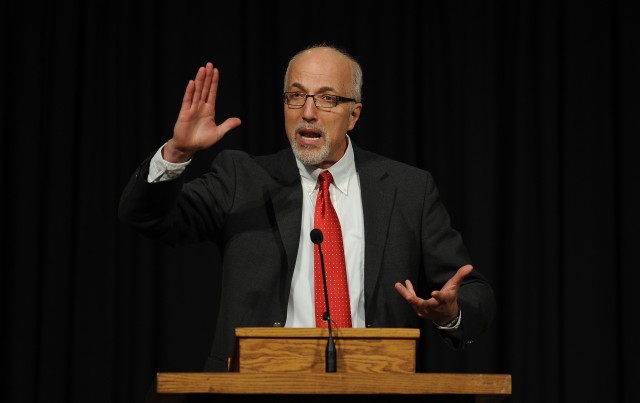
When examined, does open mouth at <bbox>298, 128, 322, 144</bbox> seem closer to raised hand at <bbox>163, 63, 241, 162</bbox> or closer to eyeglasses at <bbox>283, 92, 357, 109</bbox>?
eyeglasses at <bbox>283, 92, 357, 109</bbox>

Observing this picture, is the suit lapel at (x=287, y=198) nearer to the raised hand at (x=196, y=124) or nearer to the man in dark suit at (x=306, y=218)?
the man in dark suit at (x=306, y=218)

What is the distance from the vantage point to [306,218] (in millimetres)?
3045

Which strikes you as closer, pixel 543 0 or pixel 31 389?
pixel 31 389

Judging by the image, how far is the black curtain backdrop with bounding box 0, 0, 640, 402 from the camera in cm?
430

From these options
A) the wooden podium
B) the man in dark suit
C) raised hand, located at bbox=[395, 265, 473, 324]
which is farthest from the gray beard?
the wooden podium

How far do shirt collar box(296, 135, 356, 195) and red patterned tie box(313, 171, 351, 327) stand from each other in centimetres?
12

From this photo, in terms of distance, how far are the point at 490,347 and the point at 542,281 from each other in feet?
1.21

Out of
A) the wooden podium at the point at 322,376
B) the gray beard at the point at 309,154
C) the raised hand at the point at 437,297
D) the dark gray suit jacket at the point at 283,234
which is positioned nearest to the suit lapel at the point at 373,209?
the dark gray suit jacket at the point at 283,234

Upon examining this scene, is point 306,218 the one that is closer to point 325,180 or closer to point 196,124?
point 325,180

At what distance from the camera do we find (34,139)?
172 inches

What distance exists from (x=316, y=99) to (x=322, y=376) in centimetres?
129

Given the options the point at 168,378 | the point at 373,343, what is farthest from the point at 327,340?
the point at 168,378

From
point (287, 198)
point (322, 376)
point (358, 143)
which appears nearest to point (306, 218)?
point (287, 198)

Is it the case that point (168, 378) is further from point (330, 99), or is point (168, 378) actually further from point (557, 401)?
point (557, 401)
